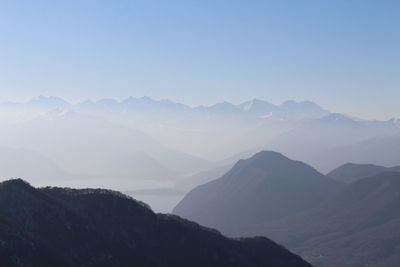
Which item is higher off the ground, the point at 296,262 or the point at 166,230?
the point at 166,230

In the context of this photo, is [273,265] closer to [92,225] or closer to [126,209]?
[126,209]

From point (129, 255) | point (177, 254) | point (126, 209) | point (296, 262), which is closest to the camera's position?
point (129, 255)

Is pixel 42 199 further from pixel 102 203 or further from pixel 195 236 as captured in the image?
pixel 195 236

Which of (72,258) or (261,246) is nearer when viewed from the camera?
(72,258)

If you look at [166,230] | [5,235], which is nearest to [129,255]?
[166,230]

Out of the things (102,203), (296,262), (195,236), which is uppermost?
(102,203)

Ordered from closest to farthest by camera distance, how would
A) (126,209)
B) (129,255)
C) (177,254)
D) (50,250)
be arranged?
1. (50,250)
2. (129,255)
3. (177,254)
4. (126,209)

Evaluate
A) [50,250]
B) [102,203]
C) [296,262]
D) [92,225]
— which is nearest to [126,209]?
[102,203]
